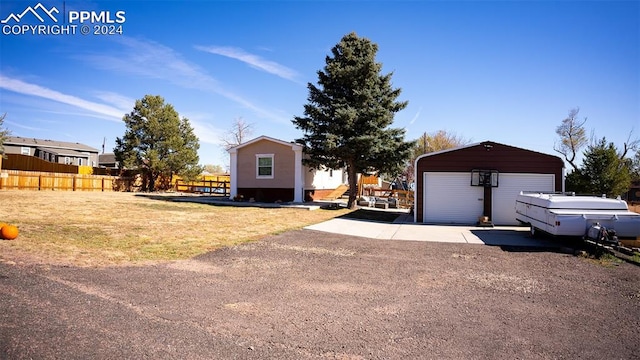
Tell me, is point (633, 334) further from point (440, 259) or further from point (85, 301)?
point (85, 301)

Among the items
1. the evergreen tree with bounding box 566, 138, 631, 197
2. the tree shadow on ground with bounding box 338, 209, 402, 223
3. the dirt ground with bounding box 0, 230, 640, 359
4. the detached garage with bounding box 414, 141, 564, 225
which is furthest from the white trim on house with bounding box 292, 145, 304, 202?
the evergreen tree with bounding box 566, 138, 631, 197

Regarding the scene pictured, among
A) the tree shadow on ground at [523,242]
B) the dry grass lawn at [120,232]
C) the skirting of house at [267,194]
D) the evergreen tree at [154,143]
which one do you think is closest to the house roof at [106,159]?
the evergreen tree at [154,143]

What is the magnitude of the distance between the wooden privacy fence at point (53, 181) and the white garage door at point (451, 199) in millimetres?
25442

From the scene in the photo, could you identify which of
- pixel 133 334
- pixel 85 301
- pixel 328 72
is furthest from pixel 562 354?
pixel 328 72

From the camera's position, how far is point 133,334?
356cm

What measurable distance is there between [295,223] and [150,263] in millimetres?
7102

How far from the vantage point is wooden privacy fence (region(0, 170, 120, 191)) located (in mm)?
22423

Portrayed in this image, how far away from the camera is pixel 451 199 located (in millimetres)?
15234

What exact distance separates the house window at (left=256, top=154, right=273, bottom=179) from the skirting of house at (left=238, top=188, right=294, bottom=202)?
35.4 inches

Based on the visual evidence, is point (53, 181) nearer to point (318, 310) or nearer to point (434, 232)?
point (434, 232)

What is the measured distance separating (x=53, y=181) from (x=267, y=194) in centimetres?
1591

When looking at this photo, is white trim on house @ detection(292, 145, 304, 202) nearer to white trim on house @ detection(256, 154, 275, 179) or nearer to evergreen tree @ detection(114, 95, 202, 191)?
white trim on house @ detection(256, 154, 275, 179)

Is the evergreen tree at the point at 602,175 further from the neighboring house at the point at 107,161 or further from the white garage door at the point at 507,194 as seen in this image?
the neighboring house at the point at 107,161

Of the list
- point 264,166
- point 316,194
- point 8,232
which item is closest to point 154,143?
point 264,166
